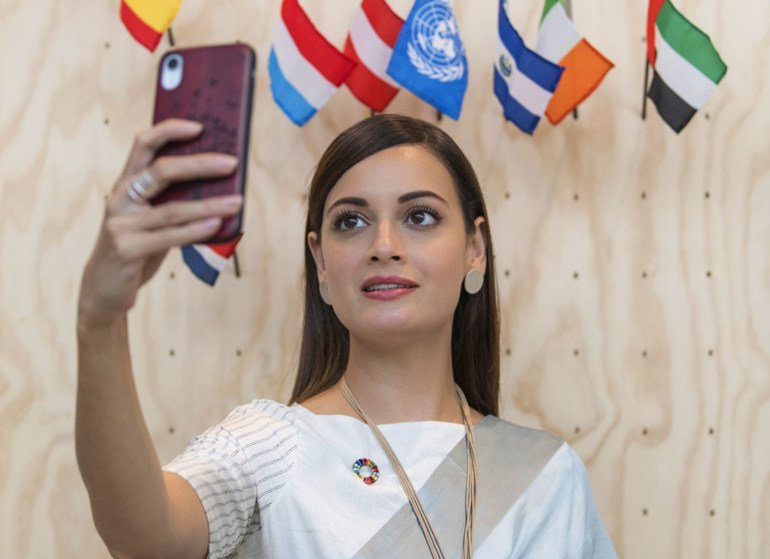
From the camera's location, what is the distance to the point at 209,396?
2098 millimetres

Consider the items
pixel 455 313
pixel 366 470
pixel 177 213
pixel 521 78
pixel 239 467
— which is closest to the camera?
pixel 177 213

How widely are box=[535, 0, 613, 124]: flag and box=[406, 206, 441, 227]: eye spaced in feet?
1.70

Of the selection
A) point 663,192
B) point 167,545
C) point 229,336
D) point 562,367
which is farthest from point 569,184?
point 167,545

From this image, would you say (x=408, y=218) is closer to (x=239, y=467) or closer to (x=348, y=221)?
(x=348, y=221)

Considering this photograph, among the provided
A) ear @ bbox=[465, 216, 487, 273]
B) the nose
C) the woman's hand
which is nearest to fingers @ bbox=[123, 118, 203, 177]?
the woman's hand

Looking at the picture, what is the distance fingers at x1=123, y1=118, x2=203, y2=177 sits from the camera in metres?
0.91

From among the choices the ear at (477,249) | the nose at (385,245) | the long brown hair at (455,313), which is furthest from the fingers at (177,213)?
the ear at (477,249)

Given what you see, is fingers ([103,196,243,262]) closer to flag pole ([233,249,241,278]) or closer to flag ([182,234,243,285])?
flag ([182,234,243,285])

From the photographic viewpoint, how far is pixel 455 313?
1801 mm

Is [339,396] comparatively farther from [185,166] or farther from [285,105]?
[185,166]

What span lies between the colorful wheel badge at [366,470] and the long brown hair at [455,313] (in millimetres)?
226

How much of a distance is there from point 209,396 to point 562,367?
2.22 feet

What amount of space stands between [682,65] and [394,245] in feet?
2.37

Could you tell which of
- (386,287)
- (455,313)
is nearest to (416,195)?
(386,287)
